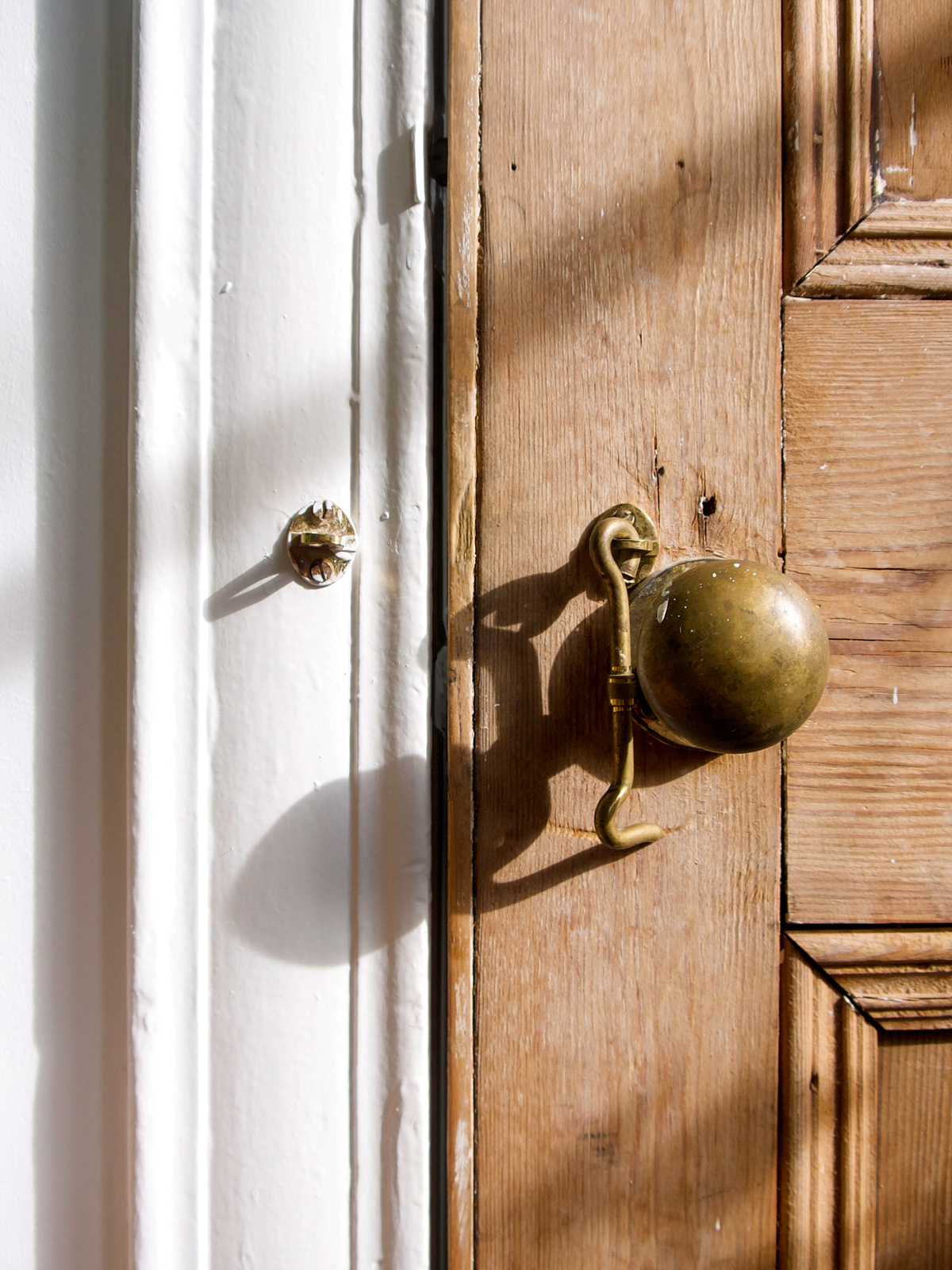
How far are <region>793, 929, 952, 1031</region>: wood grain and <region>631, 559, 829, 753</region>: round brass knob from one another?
0.15 m

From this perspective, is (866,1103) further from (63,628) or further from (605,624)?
(63,628)

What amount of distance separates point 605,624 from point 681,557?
0.05 m

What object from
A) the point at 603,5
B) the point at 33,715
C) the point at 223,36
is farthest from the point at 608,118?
the point at 33,715

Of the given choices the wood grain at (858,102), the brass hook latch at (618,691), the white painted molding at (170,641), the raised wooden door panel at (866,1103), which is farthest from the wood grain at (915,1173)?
the wood grain at (858,102)

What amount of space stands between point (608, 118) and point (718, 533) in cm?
21

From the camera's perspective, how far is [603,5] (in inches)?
13.4

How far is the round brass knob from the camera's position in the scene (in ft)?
0.90

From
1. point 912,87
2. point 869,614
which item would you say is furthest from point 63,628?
point 912,87

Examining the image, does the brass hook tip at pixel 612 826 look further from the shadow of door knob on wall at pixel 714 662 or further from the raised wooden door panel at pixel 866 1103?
the raised wooden door panel at pixel 866 1103

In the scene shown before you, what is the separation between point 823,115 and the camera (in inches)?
13.8

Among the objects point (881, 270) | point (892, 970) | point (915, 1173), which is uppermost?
point (881, 270)

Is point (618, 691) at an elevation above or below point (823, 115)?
below

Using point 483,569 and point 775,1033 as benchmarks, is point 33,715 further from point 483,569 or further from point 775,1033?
point 775,1033

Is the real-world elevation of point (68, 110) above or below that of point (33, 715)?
above
